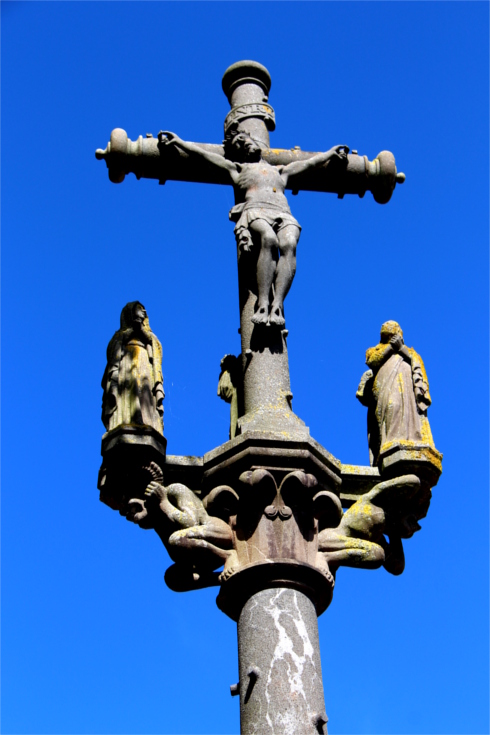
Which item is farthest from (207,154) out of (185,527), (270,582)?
(270,582)

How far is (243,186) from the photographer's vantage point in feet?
33.7

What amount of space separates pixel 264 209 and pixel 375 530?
2837 millimetres

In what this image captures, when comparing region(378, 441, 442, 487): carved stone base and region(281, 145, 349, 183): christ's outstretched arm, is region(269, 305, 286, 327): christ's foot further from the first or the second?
region(281, 145, 349, 183): christ's outstretched arm

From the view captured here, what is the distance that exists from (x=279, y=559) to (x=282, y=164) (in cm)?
409

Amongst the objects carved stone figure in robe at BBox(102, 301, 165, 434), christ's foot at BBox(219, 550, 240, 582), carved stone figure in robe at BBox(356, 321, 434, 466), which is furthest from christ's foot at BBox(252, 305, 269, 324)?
christ's foot at BBox(219, 550, 240, 582)

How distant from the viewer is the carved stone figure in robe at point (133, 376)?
8891 mm

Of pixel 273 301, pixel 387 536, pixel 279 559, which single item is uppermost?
pixel 273 301

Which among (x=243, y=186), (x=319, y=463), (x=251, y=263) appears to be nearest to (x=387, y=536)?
(x=319, y=463)

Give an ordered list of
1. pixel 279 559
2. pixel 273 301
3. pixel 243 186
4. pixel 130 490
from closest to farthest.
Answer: pixel 279 559, pixel 130 490, pixel 273 301, pixel 243 186

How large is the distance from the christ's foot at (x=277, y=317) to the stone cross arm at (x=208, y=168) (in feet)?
5.40

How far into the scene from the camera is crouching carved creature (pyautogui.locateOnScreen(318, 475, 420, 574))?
28.0 ft

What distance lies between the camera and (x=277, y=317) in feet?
30.8

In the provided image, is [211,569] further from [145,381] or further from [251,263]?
[251,263]

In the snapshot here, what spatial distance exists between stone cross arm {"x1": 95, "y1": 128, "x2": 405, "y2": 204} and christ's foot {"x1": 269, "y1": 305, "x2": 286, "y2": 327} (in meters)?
1.65
